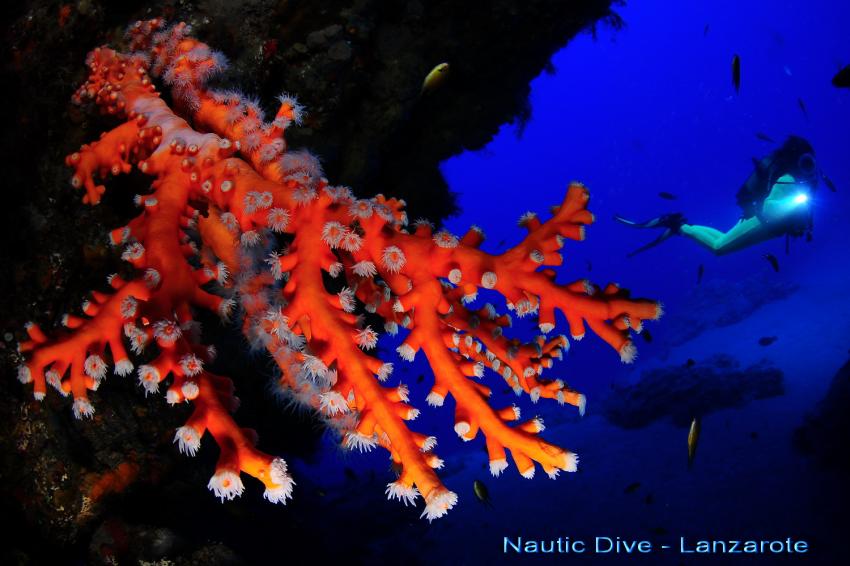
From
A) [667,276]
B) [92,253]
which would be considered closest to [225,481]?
[92,253]

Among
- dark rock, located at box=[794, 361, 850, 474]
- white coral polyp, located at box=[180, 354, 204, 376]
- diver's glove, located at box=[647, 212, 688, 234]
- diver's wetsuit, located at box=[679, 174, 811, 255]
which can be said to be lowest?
white coral polyp, located at box=[180, 354, 204, 376]

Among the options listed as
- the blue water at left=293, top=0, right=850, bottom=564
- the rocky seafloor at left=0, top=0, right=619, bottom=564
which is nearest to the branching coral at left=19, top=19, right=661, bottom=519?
the rocky seafloor at left=0, top=0, right=619, bottom=564

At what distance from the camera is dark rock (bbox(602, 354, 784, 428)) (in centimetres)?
1435

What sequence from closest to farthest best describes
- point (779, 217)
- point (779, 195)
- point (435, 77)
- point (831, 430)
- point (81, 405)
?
point (81, 405), point (435, 77), point (779, 195), point (779, 217), point (831, 430)

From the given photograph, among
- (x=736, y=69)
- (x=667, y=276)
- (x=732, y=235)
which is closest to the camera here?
(x=736, y=69)

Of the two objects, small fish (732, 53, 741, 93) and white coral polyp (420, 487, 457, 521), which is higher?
small fish (732, 53, 741, 93)

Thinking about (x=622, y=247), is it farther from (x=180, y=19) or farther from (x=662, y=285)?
(x=180, y=19)

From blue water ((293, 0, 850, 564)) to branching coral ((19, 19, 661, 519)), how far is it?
130 cm

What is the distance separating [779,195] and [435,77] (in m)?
8.55

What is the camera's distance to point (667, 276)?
259 feet

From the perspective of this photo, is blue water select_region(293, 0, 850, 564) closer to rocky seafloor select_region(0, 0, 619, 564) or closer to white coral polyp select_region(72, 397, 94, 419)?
white coral polyp select_region(72, 397, 94, 419)

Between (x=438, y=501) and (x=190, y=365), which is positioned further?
(x=190, y=365)

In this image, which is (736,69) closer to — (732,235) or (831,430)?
(732,235)

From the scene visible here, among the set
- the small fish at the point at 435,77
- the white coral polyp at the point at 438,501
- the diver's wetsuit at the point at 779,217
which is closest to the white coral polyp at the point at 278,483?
the white coral polyp at the point at 438,501
